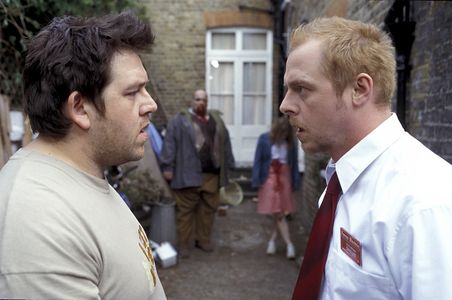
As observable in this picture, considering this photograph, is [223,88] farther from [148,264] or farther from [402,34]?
[148,264]

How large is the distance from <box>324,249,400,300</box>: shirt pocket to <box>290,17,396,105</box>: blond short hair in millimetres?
515

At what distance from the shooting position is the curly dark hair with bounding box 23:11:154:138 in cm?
125

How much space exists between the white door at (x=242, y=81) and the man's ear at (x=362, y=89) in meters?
9.11

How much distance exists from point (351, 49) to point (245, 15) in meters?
9.31

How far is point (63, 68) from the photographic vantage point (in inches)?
49.1

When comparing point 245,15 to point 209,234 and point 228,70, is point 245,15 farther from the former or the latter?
point 209,234

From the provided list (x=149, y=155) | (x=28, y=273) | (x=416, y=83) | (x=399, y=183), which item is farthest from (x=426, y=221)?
(x=149, y=155)

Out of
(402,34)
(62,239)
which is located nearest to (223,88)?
(402,34)

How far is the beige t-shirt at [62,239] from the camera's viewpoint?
1045 millimetres

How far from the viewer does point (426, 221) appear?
116cm

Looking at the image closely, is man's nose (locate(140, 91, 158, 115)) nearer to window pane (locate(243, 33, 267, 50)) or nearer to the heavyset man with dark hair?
the heavyset man with dark hair

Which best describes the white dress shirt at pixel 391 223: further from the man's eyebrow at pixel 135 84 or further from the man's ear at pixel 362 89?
the man's eyebrow at pixel 135 84

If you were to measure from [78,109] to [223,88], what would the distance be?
31.2ft

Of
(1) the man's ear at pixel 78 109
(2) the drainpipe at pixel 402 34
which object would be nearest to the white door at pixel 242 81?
(2) the drainpipe at pixel 402 34
